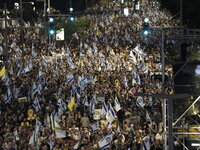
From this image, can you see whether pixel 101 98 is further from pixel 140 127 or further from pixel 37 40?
pixel 37 40

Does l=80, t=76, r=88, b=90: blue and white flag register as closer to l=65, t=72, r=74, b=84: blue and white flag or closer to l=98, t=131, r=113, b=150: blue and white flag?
l=65, t=72, r=74, b=84: blue and white flag

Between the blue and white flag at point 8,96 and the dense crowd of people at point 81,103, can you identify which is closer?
the dense crowd of people at point 81,103

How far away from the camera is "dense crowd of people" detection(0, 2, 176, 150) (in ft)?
76.4

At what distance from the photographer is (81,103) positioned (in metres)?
30.1

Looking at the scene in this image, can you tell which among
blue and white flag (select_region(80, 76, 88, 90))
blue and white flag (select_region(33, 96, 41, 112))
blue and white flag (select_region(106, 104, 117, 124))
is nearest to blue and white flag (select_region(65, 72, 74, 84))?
blue and white flag (select_region(80, 76, 88, 90))

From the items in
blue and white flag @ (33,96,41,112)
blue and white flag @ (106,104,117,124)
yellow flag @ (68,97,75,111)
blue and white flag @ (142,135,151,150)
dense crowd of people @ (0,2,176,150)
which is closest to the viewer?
blue and white flag @ (142,135,151,150)

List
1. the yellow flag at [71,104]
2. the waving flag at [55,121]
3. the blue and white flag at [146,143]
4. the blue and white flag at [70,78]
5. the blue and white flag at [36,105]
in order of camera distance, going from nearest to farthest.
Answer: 1. the blue and white flag at [146,143]
2. the waving flag at [55,121]
3. the yellow flag at [71,104]
4. the blue and white flag at [36,105]
5. the blue and white flag at [70,78]

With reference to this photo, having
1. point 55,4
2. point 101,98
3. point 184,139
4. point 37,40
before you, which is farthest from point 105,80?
point 55,4

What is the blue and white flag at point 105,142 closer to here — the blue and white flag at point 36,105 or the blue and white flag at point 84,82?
the blue and white flag at point 36,105

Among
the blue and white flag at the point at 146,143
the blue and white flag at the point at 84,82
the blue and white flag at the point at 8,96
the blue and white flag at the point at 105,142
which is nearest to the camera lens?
the blue and white flag at the point at 105,142

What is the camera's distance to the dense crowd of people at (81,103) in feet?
76.4

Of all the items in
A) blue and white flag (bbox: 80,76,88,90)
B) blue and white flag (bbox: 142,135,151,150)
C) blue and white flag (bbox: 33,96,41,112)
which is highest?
blue and white flag (bbox: 80,76,88,90)

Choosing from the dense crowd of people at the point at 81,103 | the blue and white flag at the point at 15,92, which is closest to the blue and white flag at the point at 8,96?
the dense crowd of people at the point at 81,103

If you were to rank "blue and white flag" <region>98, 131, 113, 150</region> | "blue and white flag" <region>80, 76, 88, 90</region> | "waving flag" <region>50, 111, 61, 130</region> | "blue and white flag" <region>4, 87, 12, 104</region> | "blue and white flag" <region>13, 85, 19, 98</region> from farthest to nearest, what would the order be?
"blue and white flag" <region>80, 76, 88, 90</region>, "blue and white flag" <region>13, 85, 19, 98</region>, "blue and white flag" <region>4, 87, 12, 104</region>, "waving flag" <region>50, 111, 61, 130</region>, "blue and white flag" <region>98, 131, 113, 150</region>
